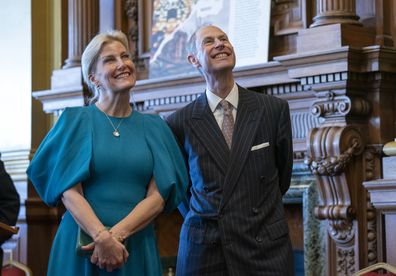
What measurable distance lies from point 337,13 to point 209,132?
1.59 meters

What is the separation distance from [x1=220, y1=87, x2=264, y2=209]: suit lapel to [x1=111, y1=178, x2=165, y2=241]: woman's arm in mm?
266

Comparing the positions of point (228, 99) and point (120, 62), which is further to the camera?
point (228, 99)

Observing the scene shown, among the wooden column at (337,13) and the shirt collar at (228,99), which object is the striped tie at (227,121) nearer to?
the shirt collar at (228,99)

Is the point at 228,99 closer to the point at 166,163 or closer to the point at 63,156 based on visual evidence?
the point at 166,163

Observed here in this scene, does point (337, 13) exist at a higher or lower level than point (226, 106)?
higher

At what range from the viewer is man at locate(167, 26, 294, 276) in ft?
10.6

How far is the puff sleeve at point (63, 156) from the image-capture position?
123 inches

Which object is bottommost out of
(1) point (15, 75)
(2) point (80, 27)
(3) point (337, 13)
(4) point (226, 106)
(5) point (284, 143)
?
(5) point (284, 143)

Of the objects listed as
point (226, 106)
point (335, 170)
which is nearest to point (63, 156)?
point (226, 106)

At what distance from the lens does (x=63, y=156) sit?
3162mm

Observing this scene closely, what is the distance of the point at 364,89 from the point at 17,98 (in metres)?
3.17

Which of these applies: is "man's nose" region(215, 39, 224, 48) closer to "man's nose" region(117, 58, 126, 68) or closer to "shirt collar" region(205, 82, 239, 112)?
"shirt collar" region(205, 82, 239, 112)

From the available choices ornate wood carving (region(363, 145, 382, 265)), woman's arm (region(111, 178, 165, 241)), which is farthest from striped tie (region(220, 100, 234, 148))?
ornate wood carving (region(363, 145, 382, 265))

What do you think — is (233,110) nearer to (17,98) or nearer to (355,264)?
(355,264)
